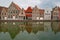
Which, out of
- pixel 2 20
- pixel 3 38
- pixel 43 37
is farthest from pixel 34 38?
pixel 2 20

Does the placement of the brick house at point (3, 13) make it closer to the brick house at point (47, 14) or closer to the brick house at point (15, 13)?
the brick house at point (15, 13)

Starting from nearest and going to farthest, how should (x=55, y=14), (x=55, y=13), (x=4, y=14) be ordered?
(x=4, y=14) < (x=55, y=14) < (x=55, y=13)

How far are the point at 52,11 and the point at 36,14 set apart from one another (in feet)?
3.19

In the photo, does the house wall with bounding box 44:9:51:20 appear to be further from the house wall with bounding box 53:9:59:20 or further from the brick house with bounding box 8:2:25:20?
Result: the brick house with bounding box 8:2:25:20

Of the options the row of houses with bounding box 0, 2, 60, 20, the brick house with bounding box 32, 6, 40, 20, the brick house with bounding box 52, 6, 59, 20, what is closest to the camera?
the row of houses with bounding box 0, 2, 60, 20

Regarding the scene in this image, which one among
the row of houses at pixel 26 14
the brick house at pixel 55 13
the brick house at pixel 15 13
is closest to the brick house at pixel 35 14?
the row of houses at pixel 26 14

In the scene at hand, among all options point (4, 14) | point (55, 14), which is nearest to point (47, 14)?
point (55, 14)

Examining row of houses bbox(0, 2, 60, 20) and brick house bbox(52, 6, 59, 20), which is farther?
brick house bbox(52, 6, 59, 20)

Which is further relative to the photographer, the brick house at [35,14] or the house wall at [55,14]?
the brick house at [35,14]

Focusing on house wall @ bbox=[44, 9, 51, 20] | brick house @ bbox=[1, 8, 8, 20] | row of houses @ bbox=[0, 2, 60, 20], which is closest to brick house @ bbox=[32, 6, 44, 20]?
row of houses @ bbox=[0, 2, 60, 20]

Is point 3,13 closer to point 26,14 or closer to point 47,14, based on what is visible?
point 26,14

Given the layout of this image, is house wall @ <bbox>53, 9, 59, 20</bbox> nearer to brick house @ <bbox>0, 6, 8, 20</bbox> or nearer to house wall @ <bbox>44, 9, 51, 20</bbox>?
house wall @ <bbox>44, 9, 51, 20</bbox>

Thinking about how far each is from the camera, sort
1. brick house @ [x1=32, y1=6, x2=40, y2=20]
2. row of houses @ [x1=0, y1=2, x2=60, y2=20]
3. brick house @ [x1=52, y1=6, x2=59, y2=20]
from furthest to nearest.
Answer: brick house @ [x1=32, y1=6, x2=40, y2=20]
brick house @ [x1=52, y1=6, x2=59, y2=20]
row of houses @ [x1=0, y1=2, x2=60, y2=20]

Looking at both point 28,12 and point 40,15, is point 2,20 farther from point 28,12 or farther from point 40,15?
point 40,15
